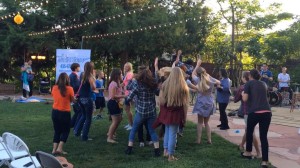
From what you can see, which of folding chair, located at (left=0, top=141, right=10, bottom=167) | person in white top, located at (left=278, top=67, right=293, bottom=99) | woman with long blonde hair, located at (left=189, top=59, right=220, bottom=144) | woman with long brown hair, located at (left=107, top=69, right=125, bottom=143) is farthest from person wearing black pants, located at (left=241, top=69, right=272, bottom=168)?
person in white top, located at (left=278, top=67, right=293, bottom=99)

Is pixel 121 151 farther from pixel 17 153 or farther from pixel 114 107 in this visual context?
pixel 17 153

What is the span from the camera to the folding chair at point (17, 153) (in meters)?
4.49

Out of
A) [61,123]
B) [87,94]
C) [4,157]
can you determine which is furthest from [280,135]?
[4,157]

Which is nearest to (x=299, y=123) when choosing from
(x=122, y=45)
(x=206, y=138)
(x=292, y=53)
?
(x=206, y=138)

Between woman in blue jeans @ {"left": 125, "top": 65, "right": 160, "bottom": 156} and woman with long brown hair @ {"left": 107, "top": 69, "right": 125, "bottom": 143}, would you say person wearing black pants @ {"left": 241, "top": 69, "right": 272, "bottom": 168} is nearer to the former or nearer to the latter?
woman in blue jeans @ {"left": 125, "top": 65, "right": 160, "bottom": 156}

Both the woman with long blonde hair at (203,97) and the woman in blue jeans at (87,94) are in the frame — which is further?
the woman with long blonde hair at (203,97)

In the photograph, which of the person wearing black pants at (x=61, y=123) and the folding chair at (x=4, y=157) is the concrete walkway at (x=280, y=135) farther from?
the folding chair at (x=4, y=157)

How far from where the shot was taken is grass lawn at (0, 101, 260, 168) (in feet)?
19.8

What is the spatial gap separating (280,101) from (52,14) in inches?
508

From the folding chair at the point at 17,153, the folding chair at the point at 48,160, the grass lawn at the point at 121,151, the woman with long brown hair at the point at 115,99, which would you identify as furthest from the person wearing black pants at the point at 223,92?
the folding chair at the point at 48,160

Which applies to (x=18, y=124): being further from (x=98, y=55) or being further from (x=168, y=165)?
(x=98, y=55)

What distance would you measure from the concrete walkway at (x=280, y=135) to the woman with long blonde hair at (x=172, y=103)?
5.41ft

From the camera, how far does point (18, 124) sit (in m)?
9.50

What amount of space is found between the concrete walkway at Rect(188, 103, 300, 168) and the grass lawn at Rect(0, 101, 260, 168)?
0.45 m
